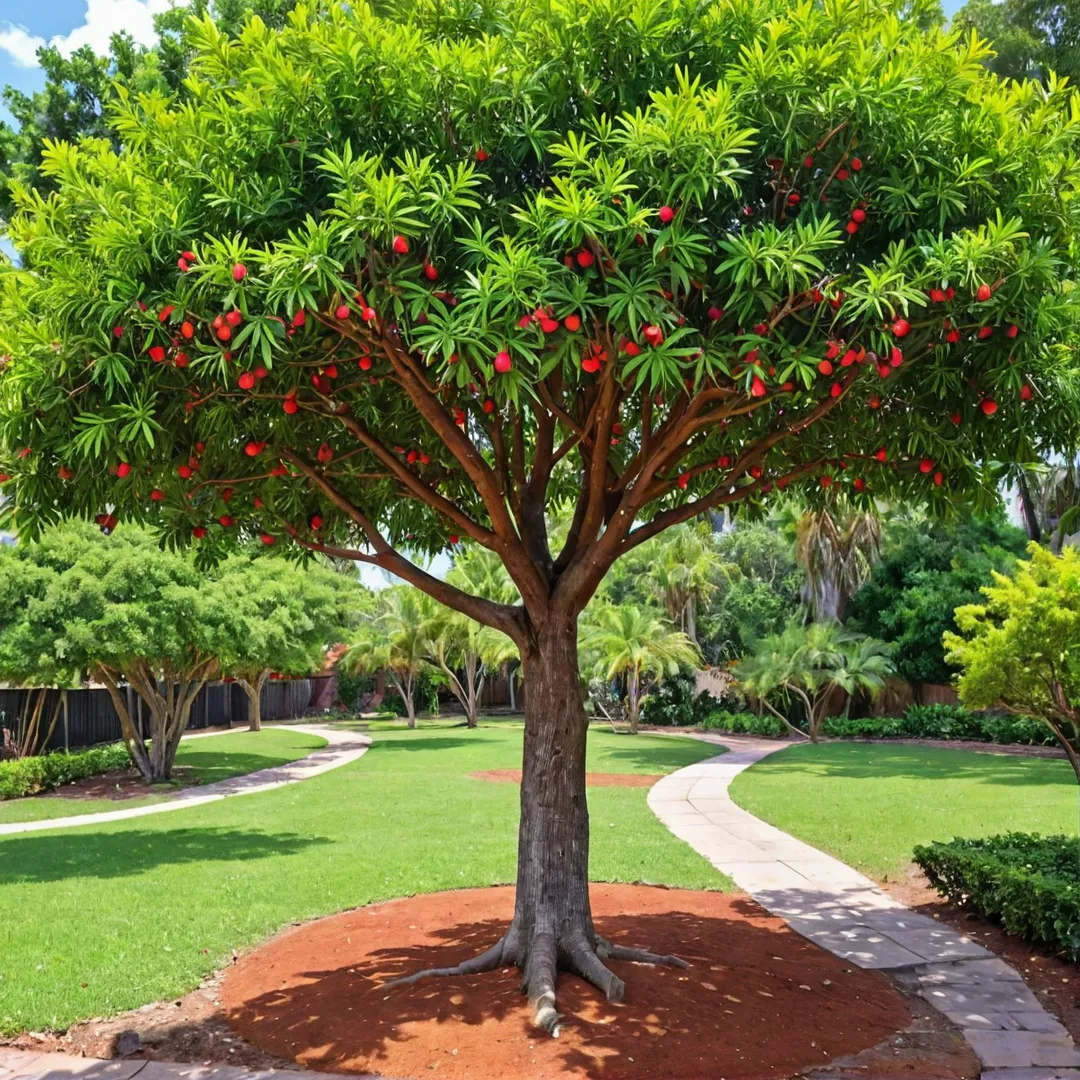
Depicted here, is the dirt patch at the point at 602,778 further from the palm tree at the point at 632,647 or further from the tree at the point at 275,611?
the palm tree at the point at 632,647

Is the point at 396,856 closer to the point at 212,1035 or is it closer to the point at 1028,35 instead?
the point at 212,1035

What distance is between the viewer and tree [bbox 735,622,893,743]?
1108 inches

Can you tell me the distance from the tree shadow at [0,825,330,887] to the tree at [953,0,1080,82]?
2209cm

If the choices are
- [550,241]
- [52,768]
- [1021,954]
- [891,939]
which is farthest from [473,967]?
[52,768]

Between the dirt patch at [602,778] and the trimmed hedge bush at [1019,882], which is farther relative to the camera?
the dirt patch at [602,778]

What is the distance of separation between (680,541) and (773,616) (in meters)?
4.61

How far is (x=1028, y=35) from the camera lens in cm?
2239

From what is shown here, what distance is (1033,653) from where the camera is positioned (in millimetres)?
10062

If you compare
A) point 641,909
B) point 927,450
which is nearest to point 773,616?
point 641,909

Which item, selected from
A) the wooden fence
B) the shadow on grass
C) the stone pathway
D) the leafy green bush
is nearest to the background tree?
the stone pathway

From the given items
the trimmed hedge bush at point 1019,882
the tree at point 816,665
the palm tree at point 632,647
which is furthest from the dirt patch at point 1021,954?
the palm tree at point 632,647

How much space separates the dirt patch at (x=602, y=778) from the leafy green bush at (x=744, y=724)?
1193 cm

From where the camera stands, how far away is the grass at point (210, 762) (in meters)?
17.5

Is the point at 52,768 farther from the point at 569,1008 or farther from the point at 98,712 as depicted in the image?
the point at 569,1008
